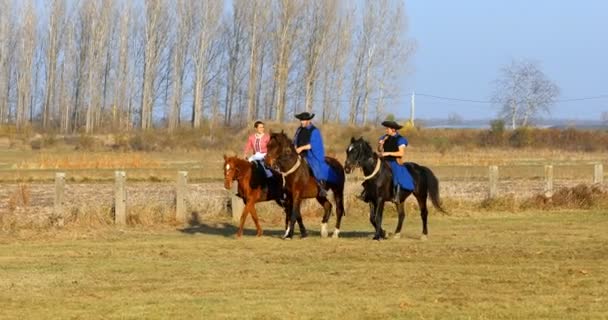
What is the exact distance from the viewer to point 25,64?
76.4 meters

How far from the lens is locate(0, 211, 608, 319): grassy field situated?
11.0 metres

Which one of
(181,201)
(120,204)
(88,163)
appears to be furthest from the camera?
→ (88,163)

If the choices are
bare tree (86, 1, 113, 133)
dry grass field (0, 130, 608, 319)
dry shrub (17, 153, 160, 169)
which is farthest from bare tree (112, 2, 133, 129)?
dry grass field (0, 130, 608, 319)

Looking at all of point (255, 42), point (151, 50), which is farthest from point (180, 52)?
point (255, 42)

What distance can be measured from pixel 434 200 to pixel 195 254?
197 inches

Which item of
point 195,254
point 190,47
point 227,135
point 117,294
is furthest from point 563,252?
point 190,47

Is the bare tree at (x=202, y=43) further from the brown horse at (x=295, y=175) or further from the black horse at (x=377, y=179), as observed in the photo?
the black horse at (x=377, y=179)

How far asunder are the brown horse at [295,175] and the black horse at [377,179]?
0.90 metres

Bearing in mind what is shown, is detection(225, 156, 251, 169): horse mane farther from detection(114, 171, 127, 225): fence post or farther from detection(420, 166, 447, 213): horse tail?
detection(114, 171, 127, 225): fence post

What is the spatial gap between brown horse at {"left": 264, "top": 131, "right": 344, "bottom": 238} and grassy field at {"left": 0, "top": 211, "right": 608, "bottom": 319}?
0.56m

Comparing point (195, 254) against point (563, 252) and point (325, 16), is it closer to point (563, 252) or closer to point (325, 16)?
point (563, 252)

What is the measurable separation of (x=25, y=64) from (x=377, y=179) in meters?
62.5

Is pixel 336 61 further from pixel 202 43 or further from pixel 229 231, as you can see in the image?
pixel 229 231

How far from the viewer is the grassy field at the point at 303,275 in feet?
35.9
